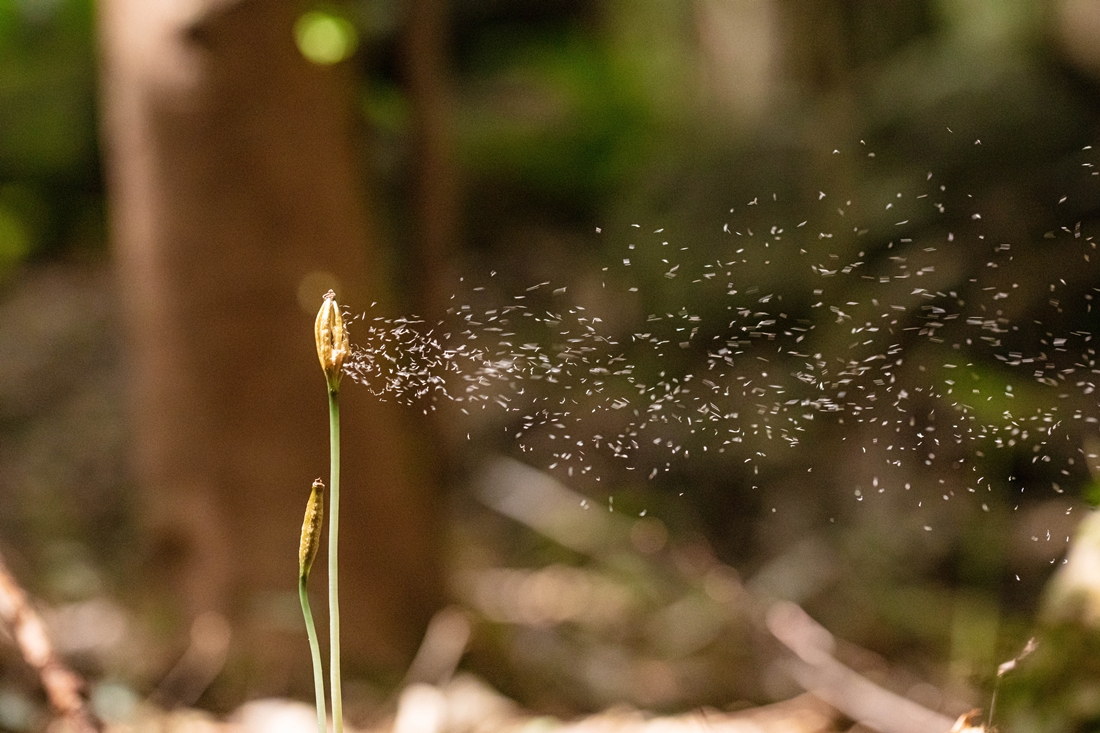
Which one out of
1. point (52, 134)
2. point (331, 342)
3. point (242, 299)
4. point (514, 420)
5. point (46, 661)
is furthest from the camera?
point (52, 134)

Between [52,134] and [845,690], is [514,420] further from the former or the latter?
[52,134]

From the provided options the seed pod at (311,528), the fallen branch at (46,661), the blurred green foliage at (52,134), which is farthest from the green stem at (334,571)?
the blurred green foliage at (52,134)

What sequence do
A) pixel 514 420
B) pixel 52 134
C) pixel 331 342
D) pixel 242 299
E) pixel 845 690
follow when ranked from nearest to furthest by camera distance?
pixel 331 342 → pixel 845 690 → pixel 242 299 → pixel 514 420 → pixel 52 134

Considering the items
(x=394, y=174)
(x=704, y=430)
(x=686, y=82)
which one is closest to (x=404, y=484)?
(x=394, y=174)

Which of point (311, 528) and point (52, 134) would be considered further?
point (52, 134)

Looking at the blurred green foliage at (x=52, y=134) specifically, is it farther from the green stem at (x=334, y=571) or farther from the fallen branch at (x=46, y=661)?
the green stem at (x=334, y=571)

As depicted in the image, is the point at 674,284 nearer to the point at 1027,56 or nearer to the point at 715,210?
the point at 715,210

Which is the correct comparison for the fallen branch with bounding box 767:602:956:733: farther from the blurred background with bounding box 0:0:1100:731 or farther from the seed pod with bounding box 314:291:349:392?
the seed pod with bounding box 314:291:349:392

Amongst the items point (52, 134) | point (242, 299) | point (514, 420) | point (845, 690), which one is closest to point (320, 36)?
point (242, 299)
